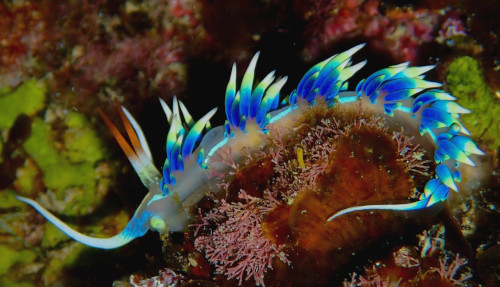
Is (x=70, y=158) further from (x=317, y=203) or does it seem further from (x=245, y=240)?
(x=317, y=203)

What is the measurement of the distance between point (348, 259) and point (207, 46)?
2.66 meters

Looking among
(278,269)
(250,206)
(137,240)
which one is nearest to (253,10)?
(250,206)

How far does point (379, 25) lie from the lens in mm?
3418

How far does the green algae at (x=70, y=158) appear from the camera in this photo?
396 centimetres

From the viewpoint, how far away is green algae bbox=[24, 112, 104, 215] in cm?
396

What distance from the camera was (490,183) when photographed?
104 inches

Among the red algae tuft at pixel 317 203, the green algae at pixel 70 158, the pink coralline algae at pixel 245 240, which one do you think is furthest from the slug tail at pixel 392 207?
the green algae at pixel 70 158

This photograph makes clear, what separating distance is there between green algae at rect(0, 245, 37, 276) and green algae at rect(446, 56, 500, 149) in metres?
4.86

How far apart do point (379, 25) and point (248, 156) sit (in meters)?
2.20

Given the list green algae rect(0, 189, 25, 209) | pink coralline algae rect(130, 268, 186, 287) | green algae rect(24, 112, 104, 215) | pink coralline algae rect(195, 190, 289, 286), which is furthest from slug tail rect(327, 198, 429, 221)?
green algae rect(0, 189, 25, 209)

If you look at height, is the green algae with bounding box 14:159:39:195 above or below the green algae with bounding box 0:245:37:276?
above

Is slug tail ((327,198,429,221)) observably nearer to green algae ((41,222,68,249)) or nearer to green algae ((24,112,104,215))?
green algae ((24,112,104,215))

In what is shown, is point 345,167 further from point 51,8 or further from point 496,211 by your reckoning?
point 51,8

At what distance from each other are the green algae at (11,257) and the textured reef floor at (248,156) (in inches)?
0.7
